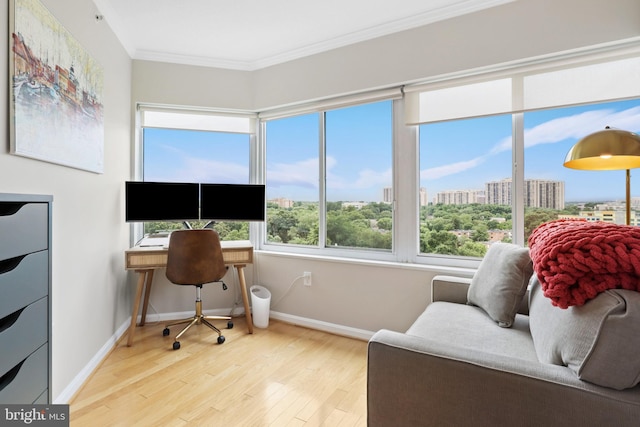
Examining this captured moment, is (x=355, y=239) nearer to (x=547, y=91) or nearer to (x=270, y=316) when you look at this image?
(x=270, y=316)

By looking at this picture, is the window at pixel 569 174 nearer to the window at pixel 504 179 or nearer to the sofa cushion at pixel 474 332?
the window at pixel 504 179

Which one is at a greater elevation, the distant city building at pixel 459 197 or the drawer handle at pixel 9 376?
the distant city building at pixel 459 197

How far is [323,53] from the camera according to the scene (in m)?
2.78

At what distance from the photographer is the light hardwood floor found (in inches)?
64.3

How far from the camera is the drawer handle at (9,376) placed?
1072 mm

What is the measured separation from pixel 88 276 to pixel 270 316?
1.57 m

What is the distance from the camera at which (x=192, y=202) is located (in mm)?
2750

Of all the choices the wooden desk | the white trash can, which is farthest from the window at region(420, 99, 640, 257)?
the wooden desk

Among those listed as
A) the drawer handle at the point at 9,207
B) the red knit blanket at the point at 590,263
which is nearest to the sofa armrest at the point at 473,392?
the red knit blanket at the point at 590,263

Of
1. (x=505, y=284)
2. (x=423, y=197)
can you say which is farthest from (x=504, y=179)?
(x=505, y=284)

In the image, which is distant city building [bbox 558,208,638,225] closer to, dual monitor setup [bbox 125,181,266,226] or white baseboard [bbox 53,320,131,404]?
dual monitor setup [bbox 125,181,266,226]

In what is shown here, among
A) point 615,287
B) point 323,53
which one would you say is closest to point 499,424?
point 615,287

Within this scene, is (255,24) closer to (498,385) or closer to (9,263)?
(9,263)
